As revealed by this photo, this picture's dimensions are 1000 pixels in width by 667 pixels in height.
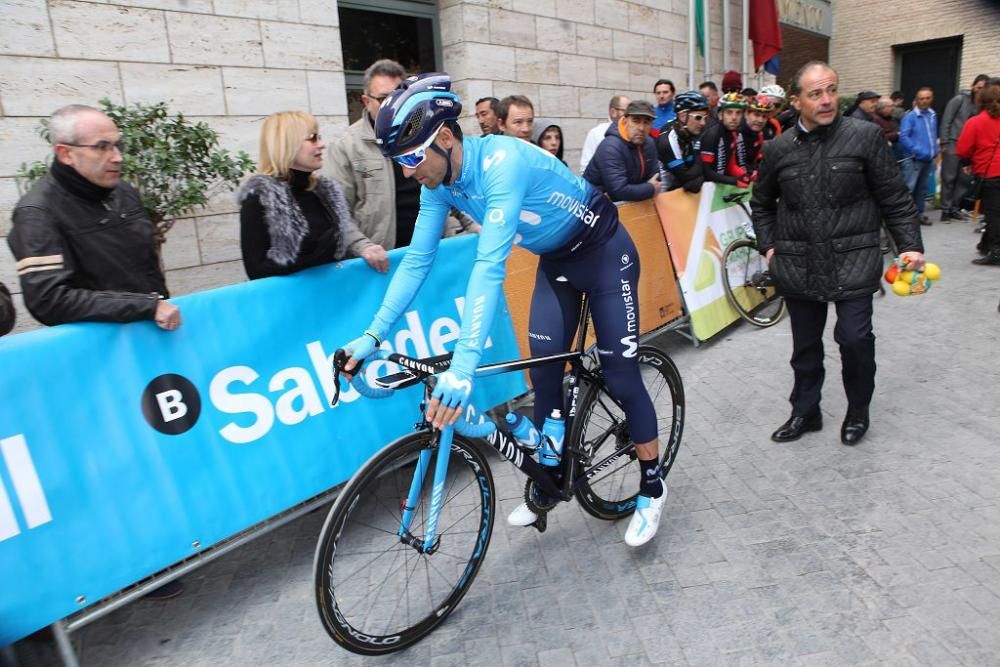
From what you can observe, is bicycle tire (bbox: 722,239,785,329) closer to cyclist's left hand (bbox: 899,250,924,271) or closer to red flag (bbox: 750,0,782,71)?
cyclist's left hand (bbox: 899,250,924,271)

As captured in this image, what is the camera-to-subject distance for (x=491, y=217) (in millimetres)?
2477

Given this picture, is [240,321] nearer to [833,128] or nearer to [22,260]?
[22,260]

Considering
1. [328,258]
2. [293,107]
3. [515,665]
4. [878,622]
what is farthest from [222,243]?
[878,622]

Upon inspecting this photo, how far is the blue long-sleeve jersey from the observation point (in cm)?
241

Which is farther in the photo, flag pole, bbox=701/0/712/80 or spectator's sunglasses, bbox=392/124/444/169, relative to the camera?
flag pole, bbox=701/0/712/80

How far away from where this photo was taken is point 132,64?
582 cm

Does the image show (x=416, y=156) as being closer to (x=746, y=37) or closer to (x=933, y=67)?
(x=746, y=37)

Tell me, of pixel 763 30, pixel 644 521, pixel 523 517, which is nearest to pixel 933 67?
pixel 763 30

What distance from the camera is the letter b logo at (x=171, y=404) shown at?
2.91 meters

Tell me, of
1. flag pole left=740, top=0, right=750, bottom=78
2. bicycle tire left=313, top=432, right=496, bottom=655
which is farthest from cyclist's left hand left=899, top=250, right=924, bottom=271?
flag pole left=740, top=0, right=750, bottom=78

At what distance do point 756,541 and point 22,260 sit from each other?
3.58 metres

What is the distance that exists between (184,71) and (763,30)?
12.4 m

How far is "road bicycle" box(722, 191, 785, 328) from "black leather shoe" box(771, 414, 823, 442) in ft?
8.44

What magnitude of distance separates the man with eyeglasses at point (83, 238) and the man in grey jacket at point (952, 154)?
13135 millimetres
